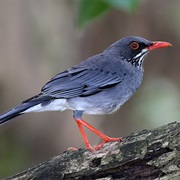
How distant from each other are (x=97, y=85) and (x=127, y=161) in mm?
2172

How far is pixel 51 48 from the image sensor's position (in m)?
11.6

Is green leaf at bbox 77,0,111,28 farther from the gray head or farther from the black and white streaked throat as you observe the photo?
the black and white streaked throat

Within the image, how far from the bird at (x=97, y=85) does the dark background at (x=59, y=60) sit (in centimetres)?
289

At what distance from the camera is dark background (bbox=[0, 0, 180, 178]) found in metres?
11.1

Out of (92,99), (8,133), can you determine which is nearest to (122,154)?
(92,99)

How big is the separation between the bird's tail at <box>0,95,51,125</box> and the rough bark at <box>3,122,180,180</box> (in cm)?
106

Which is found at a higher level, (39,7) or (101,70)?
(39,7)

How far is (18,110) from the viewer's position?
7391mm

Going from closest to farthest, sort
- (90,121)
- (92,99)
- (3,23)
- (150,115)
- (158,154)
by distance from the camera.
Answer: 1. (158,154)
2. (92,99)
3. (3,23)
4. (90,121)
5. (150,115)

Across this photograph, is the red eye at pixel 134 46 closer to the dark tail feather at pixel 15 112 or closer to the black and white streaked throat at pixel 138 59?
the black and white streaked throat at pixel 138 59

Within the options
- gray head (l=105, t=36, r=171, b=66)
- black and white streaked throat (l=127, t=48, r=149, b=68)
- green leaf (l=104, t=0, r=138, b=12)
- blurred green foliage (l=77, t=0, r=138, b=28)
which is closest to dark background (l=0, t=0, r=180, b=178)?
gray head (l=105, t=36, r=171, b=66)

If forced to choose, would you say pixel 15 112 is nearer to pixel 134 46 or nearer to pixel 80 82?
pixel 80 82

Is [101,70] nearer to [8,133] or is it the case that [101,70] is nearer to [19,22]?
[19,22]

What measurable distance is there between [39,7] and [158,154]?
6.02 meters
